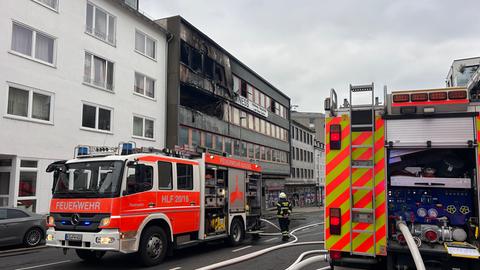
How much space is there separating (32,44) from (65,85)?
7.48ft

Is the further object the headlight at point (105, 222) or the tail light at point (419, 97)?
the headlight at point (105, 222)

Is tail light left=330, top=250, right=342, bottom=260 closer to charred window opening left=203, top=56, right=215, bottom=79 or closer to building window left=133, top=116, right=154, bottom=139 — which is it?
building window left=133, top=116, right=154, bottom=139

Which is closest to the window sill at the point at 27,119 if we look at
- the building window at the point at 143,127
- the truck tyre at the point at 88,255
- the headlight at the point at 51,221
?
the building window at the point at 143,127

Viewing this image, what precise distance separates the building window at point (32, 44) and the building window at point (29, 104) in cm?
149

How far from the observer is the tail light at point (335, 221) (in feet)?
17.6

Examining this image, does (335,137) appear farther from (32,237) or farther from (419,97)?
(32,237)

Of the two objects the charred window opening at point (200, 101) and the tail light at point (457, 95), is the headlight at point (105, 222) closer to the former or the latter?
the tail light at point (457, 95)

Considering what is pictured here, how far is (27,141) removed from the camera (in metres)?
17.1

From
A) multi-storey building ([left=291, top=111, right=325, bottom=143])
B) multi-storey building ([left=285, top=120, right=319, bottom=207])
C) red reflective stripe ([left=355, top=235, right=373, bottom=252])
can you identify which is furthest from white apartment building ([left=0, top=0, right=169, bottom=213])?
multi-storey building ([left=291, top=111, right=325, bottom=143])

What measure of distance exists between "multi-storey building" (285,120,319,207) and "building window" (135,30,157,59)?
31.1m

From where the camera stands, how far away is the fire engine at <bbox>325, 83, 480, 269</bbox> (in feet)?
16.8

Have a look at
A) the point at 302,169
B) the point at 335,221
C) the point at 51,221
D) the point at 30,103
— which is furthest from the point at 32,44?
the point at 302,169

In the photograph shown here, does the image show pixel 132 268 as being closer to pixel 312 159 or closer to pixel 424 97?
pixel 424 97

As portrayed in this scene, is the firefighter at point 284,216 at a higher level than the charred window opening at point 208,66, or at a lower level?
lower
